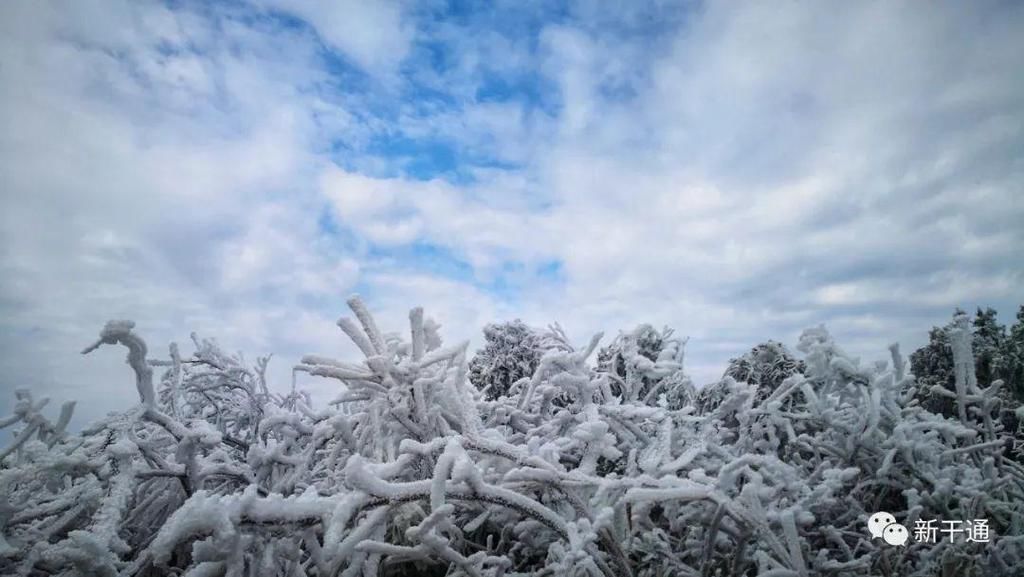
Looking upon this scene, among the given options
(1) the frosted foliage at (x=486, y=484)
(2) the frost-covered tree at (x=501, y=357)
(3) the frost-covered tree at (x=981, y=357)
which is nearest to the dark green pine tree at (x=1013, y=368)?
(3) the frost-covered tree at (x=981, y=357)

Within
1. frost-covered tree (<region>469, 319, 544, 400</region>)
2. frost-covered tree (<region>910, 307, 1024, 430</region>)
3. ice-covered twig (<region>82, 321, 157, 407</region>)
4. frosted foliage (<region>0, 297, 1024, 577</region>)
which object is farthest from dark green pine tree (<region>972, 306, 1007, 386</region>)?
ice-covered twig (<region>82, 321, 157, 407</region>)

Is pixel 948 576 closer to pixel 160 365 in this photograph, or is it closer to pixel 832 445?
pixel 832 445

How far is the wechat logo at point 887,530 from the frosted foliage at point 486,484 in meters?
0.04

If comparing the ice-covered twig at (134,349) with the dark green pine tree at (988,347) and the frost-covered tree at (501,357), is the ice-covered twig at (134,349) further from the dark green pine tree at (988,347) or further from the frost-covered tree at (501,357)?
the dark green pine tree at (988,347)

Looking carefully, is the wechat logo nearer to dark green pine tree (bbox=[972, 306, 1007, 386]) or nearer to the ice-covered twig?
the ice-covered twig

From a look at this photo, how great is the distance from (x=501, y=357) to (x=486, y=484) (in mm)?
9123

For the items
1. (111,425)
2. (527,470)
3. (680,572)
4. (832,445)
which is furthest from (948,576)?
(111,425)

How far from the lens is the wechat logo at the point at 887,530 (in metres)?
2.22

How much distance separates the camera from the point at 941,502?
2.42 metres

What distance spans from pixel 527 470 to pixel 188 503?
0.90 metres

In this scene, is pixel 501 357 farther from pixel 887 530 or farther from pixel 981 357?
pixel 981 357

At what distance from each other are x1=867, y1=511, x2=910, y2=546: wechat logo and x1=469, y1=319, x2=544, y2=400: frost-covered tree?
7401 mm

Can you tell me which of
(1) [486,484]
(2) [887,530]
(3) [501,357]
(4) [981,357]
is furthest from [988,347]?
(1) [486,484]

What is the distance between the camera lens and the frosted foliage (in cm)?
146
